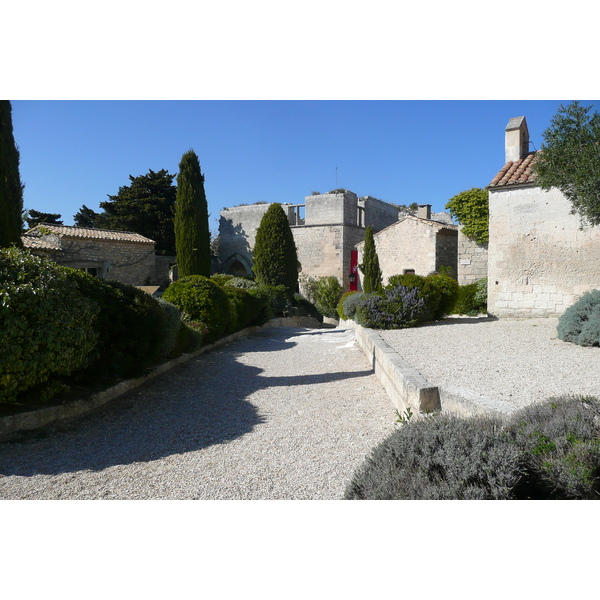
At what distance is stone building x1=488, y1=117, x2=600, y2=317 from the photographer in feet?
34.9

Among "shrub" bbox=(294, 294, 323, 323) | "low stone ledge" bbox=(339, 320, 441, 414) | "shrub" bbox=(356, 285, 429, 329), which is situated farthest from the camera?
"shrub" bbox=(294, 294, 323, 323)

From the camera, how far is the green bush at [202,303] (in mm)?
9250

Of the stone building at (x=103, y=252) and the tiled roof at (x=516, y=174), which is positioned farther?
the stone building at (x=103, y=252)

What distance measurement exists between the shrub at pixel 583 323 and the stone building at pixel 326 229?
19.5 meters

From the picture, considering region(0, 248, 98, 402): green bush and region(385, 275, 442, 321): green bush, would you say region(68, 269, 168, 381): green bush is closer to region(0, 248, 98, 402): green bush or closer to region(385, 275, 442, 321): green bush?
region(0, 248, 98, 402): green bush

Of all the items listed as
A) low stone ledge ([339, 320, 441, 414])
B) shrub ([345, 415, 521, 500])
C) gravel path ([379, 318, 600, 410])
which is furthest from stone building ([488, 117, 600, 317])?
shrub ([345, 415, 521, 500])

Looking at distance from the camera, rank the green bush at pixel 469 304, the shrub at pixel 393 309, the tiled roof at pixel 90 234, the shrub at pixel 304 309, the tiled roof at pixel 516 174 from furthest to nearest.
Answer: the tiled roof at pixel 90 234, the shrub at pixel 304 309, the green bush at pixel 469 304, the tiled roof at pixel 516 174, the shrub at pixel 393 309

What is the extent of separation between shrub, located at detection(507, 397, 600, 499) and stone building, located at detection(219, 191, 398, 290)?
2419 cm

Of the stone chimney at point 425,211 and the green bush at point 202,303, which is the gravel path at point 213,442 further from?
the stone chimney at point 425,211

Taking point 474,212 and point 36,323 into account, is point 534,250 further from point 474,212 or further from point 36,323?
point 36,323

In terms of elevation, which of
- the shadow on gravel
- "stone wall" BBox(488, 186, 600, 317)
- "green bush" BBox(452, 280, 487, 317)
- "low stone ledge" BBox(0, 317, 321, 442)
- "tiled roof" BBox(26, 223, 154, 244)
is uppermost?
"tiled roof" BBox(26, 223, 154, 244)

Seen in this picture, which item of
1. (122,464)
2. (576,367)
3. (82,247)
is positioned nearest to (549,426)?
(122,464)

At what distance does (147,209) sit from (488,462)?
102 feet

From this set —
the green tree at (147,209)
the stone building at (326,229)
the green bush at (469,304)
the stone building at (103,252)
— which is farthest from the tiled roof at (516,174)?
the green tree at (147,209)
